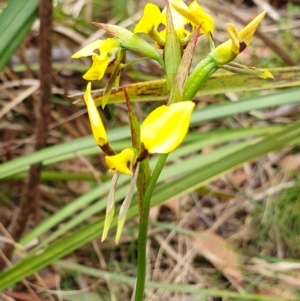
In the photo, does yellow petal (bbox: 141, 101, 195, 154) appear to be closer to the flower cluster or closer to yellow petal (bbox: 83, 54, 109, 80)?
the flower cluster

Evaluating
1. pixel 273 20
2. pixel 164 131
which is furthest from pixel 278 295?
pixel 273 20

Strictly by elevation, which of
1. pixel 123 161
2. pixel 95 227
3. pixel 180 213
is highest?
pixel 123 161

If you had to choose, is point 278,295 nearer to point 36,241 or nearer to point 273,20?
point 36,241

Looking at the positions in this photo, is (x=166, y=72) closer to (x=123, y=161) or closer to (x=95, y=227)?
(x=123, y=161)

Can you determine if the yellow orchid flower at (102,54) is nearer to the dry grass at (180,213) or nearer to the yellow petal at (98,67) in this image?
the yellow petal at (98,67)

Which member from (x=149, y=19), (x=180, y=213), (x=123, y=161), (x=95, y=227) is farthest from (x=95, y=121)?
(x=180, y=213)

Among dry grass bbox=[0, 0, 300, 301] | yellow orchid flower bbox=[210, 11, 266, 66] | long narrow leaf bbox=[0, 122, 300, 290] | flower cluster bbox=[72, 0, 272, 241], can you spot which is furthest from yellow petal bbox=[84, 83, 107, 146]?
dry grass bbox=[0, 0, 300, 301]

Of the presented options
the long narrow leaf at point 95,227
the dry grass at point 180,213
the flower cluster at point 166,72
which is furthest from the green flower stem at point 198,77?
the dry grass at point 180,213

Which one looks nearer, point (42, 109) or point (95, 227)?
point (95, 227)

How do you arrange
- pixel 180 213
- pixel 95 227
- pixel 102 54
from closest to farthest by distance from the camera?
pixel 102 54
pixel 95 227
pixel 180 213
